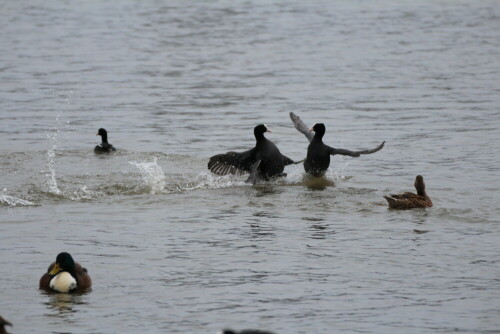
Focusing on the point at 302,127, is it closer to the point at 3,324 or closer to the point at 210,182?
the point at 210,182

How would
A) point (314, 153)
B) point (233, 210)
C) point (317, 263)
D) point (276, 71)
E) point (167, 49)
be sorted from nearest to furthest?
point (317, 263)
point (233, 210)
point (314, 153)
point (276, 71)
point (167, 49)

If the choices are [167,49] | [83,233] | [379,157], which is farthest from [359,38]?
[83,233]

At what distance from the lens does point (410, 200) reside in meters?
17.1

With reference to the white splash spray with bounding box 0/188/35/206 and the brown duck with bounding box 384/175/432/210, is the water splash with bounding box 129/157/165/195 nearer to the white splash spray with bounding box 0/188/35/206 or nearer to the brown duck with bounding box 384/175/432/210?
the white splash spray with bounding box 0/188/35/206

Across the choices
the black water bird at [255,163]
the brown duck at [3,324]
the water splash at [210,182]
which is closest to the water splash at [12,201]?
the water splash at [210,182]

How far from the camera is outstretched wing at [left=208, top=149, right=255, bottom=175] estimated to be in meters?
20.1

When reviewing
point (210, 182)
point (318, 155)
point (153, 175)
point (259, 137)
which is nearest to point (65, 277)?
point (153, 175)

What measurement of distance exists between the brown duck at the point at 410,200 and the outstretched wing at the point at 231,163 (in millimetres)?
3804

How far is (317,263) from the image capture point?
14266 mm

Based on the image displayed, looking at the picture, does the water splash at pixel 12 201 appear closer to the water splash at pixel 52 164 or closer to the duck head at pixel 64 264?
the water splash at pixel 52 164

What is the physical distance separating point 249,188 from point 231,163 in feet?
2.58

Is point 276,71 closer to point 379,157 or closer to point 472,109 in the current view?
point 472,109

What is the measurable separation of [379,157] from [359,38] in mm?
21338

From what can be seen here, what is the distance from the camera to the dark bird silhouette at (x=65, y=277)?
42.0ft
